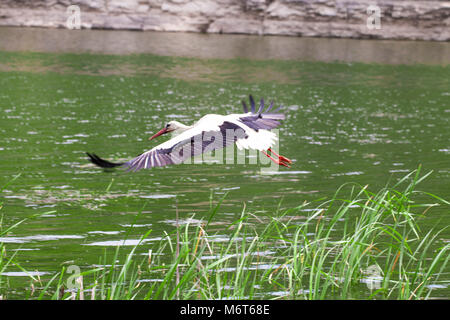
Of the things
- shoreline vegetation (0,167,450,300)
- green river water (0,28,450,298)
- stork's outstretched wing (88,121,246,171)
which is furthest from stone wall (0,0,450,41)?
stork's outstretched wing (88,121,246,171)

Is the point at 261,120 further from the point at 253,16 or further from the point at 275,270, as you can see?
the point at 253,16

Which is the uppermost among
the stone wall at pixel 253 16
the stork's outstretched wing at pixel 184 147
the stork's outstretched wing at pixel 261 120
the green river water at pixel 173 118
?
the stone wall at pixel 253 16

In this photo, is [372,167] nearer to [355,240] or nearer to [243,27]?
[355,240]

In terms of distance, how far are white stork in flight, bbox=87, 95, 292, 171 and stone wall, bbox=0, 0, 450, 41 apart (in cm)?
4427

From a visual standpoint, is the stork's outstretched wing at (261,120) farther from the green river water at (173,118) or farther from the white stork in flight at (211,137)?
the green river water at (173,118)

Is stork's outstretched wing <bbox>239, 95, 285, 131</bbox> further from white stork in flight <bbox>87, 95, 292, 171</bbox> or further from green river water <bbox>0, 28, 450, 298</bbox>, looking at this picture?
green river water <bbox>0, 28, 450, 298</bbox>

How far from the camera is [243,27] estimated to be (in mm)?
54156

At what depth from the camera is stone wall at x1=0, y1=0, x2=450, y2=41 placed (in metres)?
52.9

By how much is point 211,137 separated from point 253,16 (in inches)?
1813

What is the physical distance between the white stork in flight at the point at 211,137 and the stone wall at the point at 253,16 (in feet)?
145

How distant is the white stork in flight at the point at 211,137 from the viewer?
8.24 meters

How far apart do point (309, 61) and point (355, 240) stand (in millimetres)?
34525

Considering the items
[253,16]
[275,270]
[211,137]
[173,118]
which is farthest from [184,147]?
[253,16]

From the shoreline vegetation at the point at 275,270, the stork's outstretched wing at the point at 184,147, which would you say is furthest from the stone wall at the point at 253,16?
the stork's outstretched wing at the point at 184,147
